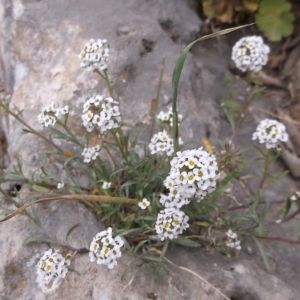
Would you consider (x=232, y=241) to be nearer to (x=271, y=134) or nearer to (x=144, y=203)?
(x=144, y=203)

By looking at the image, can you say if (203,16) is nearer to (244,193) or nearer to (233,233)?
(244,193)

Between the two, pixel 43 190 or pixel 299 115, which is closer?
pixel 43 190

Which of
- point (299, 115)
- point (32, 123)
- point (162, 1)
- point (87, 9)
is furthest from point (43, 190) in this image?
point (299, 115)

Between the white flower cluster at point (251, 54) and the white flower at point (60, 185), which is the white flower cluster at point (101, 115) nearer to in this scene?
the white flower at point (60, 185)

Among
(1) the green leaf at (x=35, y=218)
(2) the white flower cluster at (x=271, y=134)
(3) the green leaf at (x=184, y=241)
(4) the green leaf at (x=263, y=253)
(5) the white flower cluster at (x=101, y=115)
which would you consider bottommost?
(4) the green leaf at (x=263, y=253)

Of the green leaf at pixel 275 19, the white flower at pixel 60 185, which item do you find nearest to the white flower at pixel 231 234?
the white flower at pixel 60 185

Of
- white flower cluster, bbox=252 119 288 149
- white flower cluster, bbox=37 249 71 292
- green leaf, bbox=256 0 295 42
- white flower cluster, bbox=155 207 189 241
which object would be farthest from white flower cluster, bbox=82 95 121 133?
green leaf, bbox=256 0 295 42

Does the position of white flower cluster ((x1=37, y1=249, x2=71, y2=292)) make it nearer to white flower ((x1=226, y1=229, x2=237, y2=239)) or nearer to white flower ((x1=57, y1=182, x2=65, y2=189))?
white flower ((x1=57, y1=182, x2=65, y2=189))
